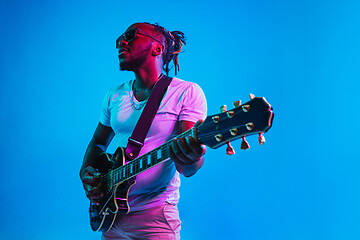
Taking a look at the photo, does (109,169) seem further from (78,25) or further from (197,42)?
(78,25)

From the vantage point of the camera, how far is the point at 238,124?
1.01 meters

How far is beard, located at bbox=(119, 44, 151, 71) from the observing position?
5.50 ft

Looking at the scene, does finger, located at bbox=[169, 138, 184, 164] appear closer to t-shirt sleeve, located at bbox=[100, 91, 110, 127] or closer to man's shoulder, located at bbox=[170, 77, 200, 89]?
man's shoulder, located at bbox=[170, 77, 200, 89]

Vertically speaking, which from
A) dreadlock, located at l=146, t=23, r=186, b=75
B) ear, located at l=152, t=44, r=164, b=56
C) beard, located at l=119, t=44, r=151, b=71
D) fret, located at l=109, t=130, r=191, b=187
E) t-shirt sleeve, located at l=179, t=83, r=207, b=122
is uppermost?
dreadlock, located at l=146, t=23, r=186, b=75

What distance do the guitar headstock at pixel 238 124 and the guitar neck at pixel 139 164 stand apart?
0.08 m

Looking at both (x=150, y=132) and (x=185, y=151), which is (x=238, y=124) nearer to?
(x=185, y=151)

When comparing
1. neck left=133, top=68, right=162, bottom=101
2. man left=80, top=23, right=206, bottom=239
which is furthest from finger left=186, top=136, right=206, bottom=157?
neck left=133, top=68, right=162, bottom=101

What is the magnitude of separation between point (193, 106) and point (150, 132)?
23 cm

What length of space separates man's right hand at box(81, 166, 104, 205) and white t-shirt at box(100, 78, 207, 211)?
179 millimetres

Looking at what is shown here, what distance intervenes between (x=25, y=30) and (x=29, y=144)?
1.03m

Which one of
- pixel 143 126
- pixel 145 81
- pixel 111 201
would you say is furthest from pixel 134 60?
pixel 111 201

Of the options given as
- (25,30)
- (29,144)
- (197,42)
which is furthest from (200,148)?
(25,30)

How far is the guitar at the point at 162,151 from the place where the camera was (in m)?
0.95

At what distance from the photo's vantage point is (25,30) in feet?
9.95
